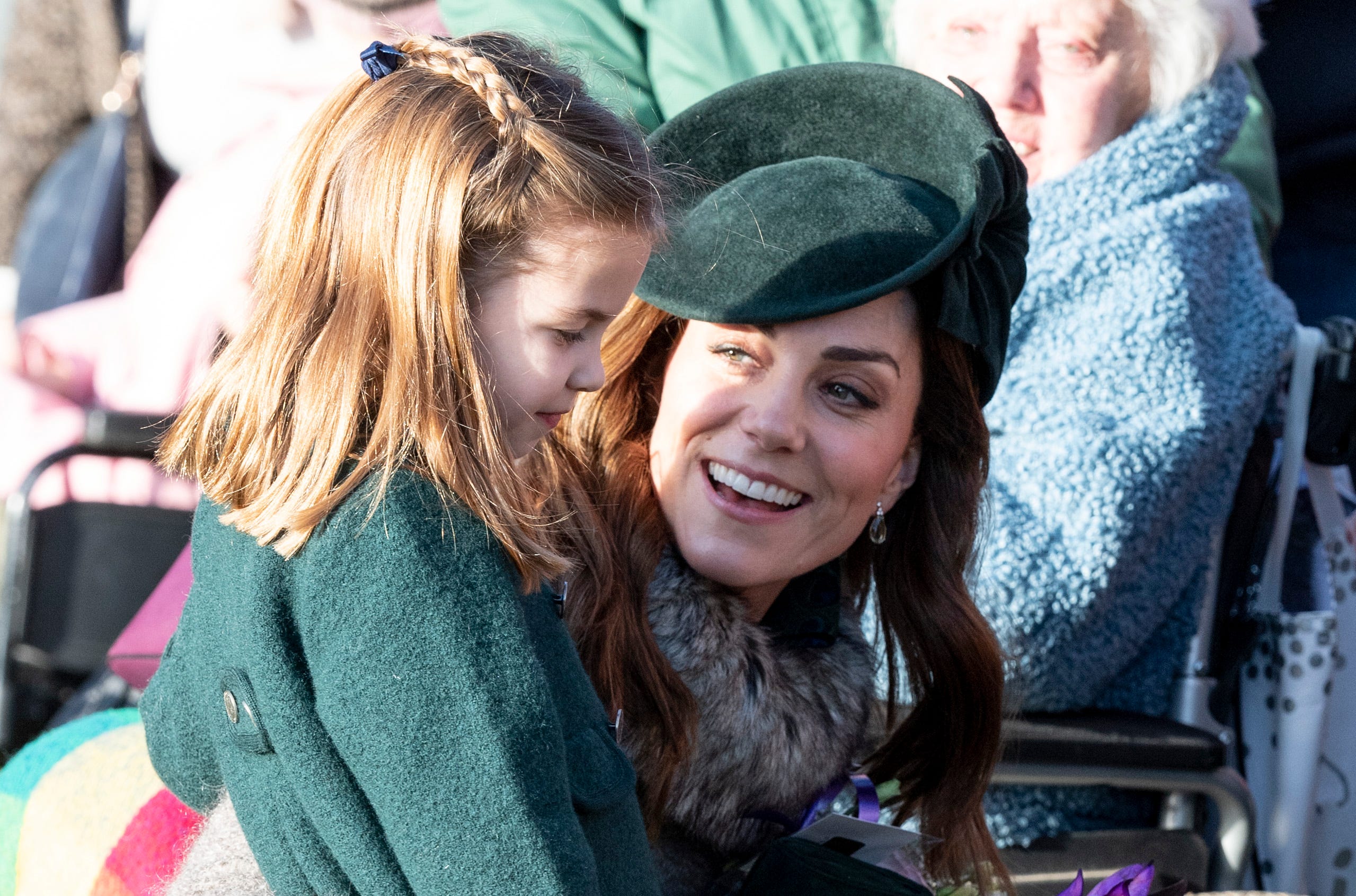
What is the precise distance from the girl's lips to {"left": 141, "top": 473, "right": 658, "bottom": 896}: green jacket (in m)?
Result: 0.50

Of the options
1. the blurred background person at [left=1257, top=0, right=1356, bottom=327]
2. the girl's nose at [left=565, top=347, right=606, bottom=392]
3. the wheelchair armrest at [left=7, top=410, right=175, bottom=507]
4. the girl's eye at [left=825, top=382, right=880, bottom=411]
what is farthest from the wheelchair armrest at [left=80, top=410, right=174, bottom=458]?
the blurred background person at [left=1257, top=0, right=1356, bottom=327]

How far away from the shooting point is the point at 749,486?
1.47 m

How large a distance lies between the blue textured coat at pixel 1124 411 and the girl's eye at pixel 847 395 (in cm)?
55

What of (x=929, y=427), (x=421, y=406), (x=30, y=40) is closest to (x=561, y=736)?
(x=421, y=406)

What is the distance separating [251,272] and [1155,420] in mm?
1525

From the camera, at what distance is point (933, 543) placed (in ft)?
5.46

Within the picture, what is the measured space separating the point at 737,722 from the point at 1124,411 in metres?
1.06

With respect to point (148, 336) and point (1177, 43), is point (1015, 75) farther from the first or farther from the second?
point (148, 336)

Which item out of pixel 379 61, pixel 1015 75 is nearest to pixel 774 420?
pixel 379 61

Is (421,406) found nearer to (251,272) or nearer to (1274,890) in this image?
(251,272)

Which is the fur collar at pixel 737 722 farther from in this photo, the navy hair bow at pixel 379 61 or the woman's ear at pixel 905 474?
the navy hair bow at pixel 379 61

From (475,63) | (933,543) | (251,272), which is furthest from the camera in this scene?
(933,543)

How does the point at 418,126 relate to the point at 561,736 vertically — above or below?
above

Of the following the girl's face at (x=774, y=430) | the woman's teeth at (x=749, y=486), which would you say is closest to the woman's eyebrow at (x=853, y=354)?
the girl's face at (x=774, y=430)
